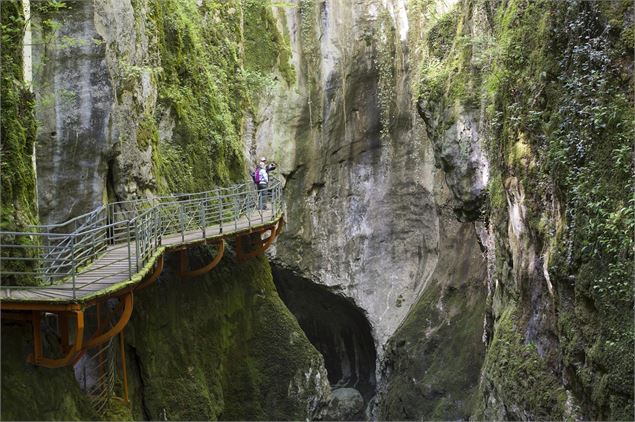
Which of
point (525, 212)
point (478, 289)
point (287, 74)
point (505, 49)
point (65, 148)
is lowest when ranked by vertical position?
point (478, 289)

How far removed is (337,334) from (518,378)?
2098cm

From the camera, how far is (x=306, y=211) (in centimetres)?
3316

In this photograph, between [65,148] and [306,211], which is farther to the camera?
[306,211]

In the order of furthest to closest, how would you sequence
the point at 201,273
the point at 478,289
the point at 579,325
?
the point at 478,289 → the point at 201,273 → the point at 579,325

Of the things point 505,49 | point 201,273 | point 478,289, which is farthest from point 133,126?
point 478,289

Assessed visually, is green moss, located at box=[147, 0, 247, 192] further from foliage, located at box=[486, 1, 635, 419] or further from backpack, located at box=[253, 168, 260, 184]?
foliage, located at box=[486, 1, 635, 419]

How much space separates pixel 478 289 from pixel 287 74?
1123 cm

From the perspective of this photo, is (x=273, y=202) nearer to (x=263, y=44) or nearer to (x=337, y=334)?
(x=263, y=44)

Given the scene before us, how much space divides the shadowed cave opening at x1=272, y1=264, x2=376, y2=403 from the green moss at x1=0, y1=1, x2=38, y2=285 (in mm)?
21707

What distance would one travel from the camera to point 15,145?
12039 mm

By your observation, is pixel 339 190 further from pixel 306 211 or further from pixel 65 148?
pixel 65 148

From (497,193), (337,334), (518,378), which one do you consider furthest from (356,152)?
(518,378)

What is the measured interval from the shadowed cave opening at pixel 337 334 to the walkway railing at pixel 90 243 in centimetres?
1307

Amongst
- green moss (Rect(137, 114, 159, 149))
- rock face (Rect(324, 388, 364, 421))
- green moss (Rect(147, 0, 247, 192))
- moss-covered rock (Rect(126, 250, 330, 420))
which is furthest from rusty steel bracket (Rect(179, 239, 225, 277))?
rock face (Rect(324, 388, 364, 421))
